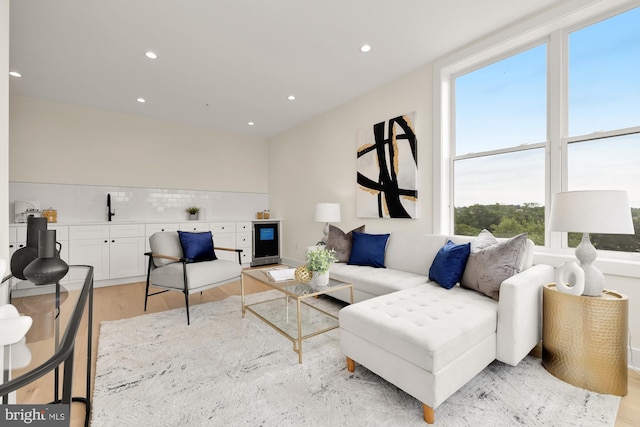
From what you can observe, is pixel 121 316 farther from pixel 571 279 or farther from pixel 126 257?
pixel 571 279

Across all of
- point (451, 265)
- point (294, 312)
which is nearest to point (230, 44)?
point (294, 312)

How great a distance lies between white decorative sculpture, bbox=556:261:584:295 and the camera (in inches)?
71.2

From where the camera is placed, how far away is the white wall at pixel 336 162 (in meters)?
3.38

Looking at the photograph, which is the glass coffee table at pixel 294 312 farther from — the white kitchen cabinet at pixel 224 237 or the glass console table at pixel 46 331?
the white kitchen cabinet at pixel 224 237

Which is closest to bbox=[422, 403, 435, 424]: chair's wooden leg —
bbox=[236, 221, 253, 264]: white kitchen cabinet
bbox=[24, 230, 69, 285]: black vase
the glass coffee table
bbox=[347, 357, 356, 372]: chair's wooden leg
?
bbox=[347, 357, 356, 372]: chair's wooden leg

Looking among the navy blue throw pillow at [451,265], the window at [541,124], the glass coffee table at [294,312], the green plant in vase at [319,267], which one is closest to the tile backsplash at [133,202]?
the glass coffee table at [294,312]

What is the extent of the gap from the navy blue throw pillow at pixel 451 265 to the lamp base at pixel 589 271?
725mm

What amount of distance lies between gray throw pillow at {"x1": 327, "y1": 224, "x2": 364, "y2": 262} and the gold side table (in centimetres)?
204

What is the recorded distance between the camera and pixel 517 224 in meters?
2.80

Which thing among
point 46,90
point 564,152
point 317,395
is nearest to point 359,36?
point 564,152

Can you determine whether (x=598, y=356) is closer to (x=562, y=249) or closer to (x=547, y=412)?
(x=547, y=412)

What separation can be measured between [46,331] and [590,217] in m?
2.65

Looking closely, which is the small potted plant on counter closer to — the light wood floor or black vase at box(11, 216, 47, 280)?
the light wood floor

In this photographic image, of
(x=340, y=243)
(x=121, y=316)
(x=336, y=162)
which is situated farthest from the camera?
(x=336, y=162)
